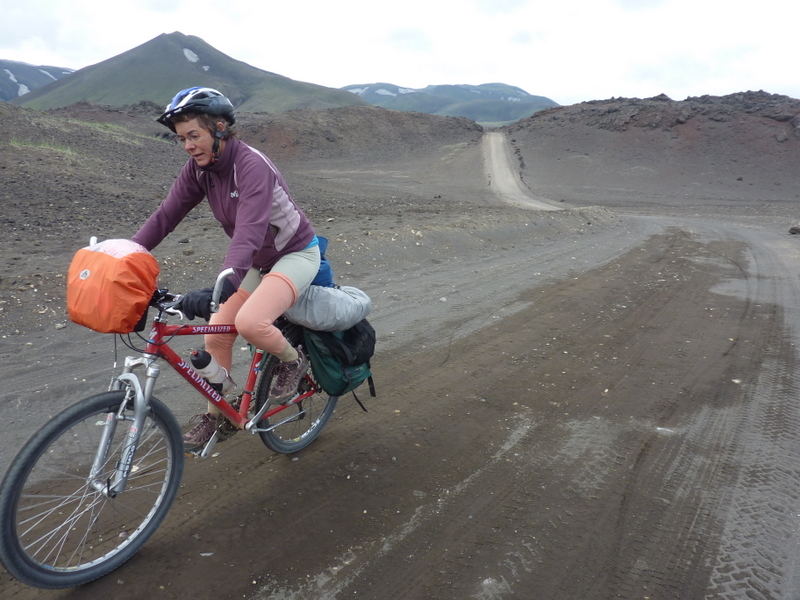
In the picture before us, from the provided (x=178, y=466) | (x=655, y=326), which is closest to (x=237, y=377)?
(x=178, y=466)

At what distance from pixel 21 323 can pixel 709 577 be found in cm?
614

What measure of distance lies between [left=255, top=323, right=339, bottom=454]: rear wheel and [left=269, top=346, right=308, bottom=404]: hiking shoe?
0.11ft

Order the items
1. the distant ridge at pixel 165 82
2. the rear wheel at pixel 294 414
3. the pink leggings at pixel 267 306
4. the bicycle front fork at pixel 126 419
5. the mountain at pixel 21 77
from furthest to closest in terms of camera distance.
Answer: the mountain at pixel 21 77 → the distant ridge at pixel 165 82 → the rear wheel at pixel 294 414 → the pink leggings at pixel 267 306 → the bicycle front fork at pixel 126 419

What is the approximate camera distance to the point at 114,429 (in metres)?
2.36

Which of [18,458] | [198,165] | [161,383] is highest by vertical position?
[198,165]

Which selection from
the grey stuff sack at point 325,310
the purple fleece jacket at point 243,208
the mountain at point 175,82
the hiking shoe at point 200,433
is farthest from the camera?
the mountain at point 175,82

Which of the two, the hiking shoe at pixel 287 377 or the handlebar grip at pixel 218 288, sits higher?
the handlebar grip at pixel 218 288

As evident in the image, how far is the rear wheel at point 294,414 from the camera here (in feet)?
10.5

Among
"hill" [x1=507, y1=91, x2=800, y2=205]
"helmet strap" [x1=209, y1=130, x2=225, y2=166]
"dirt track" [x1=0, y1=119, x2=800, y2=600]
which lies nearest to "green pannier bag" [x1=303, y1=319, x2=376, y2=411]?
"dirt track" [x1=0, y1=119, x2=800, y2=600]

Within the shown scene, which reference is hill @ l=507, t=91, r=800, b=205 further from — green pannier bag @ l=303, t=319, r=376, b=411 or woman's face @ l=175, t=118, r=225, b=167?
woman's face @ l=175, t=118, r=225, b=167

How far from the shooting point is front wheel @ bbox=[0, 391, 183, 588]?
214 centimetres

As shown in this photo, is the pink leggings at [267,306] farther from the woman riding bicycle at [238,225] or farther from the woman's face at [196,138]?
the woman's face at [196,138]

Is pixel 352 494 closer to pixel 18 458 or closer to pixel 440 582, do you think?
pixel 440 582

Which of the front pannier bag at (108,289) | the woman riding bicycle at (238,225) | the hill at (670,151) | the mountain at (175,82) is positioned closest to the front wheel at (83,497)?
the woman riding bicycle at (238,225)
